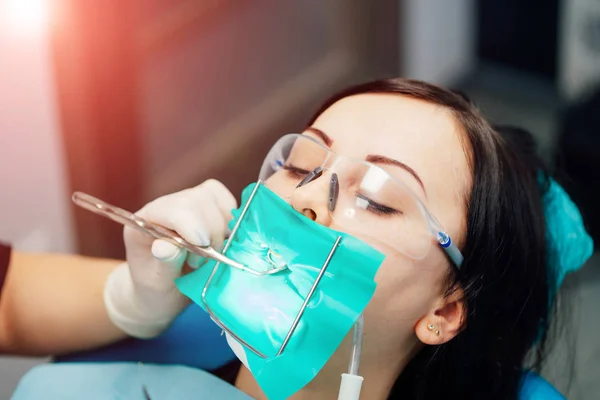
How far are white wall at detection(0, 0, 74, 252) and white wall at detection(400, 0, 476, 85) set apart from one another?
153 cm

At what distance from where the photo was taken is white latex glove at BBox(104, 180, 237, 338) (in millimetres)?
958

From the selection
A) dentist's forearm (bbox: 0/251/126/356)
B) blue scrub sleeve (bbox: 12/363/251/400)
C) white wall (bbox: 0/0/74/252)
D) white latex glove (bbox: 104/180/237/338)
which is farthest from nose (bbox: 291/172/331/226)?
white wall (bbox: 0/0/74/252)

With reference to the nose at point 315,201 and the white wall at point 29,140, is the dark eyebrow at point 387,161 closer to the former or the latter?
the nose at point 315,201

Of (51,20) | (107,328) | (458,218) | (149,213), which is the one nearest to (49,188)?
(51,20)

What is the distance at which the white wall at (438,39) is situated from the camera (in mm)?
2852

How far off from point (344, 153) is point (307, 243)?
0.46 ft

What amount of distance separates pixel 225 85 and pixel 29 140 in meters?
0.81

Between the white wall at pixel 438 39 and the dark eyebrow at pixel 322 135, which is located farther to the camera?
the white wall at pixel 438 39

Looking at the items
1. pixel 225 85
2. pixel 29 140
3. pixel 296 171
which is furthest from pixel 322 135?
pixel 225 85

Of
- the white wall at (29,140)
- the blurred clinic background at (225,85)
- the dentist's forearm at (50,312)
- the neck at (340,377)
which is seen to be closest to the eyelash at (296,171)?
the blurred clinic background at (225,85)

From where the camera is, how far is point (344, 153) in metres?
0.97

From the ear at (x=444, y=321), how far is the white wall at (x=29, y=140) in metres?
1.00

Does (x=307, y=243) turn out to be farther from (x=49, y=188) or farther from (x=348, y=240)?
(x=49, y=188)

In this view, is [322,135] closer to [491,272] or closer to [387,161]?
[387,161]
